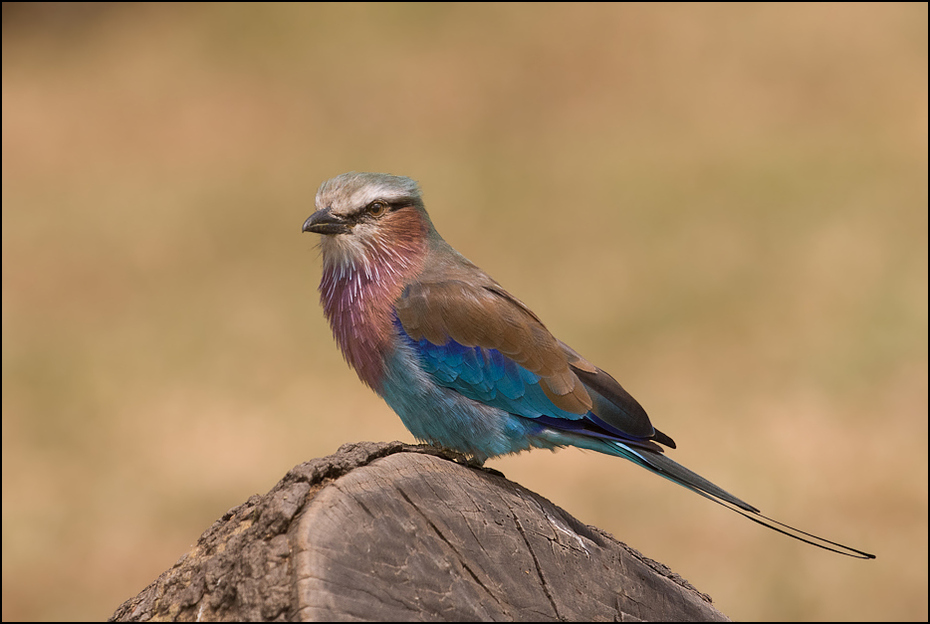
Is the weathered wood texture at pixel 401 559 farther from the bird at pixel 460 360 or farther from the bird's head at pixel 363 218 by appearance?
the bird's head at pixel 363 218

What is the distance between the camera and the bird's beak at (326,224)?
4395 millimetres

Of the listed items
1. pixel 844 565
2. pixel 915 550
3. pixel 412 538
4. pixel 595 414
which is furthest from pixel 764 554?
pixel 412 538

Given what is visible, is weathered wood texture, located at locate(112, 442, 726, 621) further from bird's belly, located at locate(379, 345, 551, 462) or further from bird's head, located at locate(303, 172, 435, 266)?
bird's head, located at locate(303, 172, 435, 266)

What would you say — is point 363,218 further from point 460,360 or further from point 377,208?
point 460,360

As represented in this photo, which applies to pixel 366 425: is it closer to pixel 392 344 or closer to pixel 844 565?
pixel 844 565

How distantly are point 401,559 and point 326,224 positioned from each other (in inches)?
84.1

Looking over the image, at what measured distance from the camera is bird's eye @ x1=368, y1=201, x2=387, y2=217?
459cm

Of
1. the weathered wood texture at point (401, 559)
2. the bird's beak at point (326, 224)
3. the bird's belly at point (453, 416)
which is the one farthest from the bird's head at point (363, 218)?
the weathered wood texture at point (401, 559)

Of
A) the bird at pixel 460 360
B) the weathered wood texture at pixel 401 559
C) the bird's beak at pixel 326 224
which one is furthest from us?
the bird's beak at pixel 326 224

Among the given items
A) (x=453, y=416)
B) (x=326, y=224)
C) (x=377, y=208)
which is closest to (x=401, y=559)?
(x=453, y=416)

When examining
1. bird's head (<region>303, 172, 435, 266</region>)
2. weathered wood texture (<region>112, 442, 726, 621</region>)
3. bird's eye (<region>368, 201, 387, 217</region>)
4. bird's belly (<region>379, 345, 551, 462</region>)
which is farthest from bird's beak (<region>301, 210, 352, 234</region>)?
weathered wood texture (<region>112, 442, 726, 621</region>)

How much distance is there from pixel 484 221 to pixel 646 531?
15.5 feet

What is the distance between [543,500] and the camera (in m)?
3.53

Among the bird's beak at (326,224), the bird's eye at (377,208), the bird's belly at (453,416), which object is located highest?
the bird's eye at (377,208)
